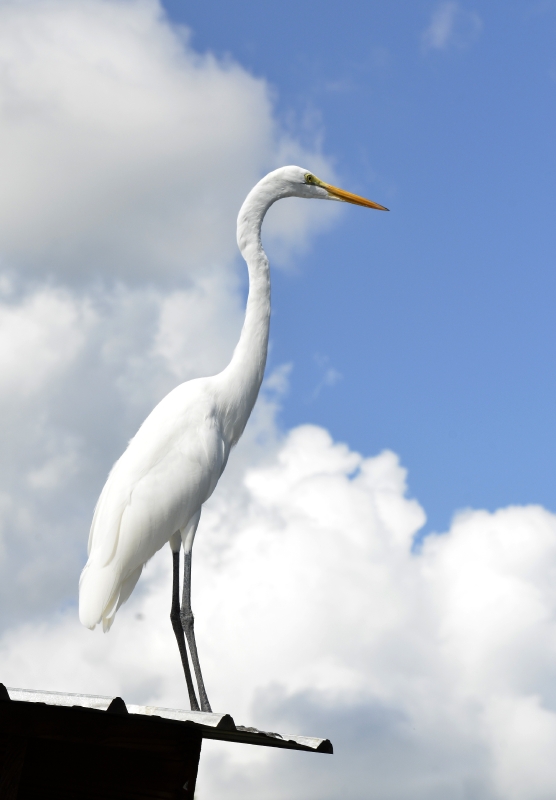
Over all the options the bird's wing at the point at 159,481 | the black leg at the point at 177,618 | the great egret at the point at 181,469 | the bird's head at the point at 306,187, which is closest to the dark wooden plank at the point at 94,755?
the great egret at the point at 181,469

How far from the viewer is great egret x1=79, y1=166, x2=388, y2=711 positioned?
626cm

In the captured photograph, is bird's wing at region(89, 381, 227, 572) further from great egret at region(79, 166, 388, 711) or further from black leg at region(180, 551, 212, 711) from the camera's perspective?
black leg at region(180, 551, 212, 711)

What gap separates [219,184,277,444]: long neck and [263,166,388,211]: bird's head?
45cm

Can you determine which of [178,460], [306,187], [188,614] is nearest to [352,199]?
[306,187]

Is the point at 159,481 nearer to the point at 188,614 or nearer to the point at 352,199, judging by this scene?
the point at 188,614

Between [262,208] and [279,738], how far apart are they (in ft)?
15.6

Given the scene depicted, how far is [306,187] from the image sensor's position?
25.7 feet

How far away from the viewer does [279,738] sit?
4.15 meters

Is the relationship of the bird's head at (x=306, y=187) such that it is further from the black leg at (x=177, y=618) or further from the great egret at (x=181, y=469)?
the black leg at (x=177, y=618)

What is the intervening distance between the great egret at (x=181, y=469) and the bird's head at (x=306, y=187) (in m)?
0.02

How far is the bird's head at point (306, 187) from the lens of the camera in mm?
7562

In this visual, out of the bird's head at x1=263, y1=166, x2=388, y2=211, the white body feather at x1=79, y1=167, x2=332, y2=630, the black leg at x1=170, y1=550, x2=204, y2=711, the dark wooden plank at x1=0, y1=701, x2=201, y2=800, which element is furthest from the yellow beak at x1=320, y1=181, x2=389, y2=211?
the dark wooden plank at x1=0, y1=701, x2=201, y2=800

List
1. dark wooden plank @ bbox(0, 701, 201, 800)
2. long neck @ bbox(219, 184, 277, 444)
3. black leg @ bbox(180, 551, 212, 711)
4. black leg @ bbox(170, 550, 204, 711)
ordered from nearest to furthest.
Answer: dark wooden plank @ bbox(0, 701, 201, 800), black leg @ bbox(180, 551, 212, 711), black leg @ bbox(170, 550, 204, 711), long neck @ bbox(219, 184, 277, 444)

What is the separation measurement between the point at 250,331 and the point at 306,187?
1675 mm
